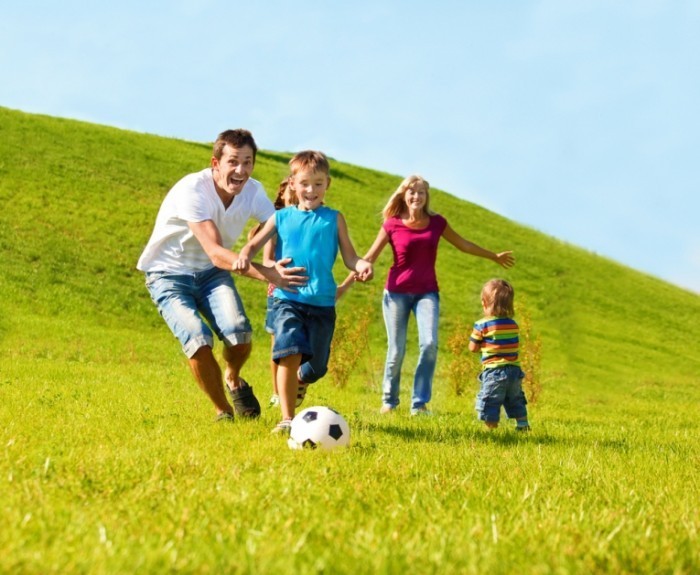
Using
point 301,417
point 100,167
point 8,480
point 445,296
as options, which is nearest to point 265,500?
point 8,480

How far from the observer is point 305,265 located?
741 centimetres

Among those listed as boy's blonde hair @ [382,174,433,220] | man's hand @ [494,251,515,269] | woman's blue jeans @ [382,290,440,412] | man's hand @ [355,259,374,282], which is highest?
boy's blonde hair @ [382,174,433,220]

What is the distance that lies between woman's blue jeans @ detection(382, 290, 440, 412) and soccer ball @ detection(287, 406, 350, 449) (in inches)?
143

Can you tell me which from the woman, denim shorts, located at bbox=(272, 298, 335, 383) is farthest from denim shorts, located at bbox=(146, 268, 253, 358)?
the woman

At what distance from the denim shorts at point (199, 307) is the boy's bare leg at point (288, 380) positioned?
46 cm

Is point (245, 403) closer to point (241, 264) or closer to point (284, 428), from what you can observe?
point (284, 428)

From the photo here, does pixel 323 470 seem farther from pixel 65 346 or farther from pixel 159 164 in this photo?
pixel 159 164

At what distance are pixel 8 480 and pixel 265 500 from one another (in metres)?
1.48

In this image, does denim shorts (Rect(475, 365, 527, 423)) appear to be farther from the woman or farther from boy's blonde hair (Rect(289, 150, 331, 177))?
boy's blonde hair (Rect(289, 150, 331, 177))

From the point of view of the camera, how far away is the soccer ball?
6363mm

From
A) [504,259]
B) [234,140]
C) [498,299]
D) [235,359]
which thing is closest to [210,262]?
[235,359]

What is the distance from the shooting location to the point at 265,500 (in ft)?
14.3

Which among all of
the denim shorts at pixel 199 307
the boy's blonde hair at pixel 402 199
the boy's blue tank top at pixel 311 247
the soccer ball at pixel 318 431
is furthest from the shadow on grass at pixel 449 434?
the boy's blonde hair at pixel 402 199

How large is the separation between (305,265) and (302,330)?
58 centimetres
